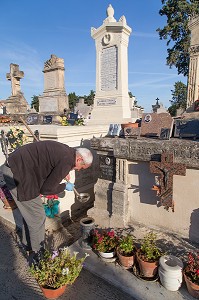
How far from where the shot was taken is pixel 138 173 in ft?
12.1

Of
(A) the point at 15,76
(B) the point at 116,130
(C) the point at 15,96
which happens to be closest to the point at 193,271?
(B) the point at 116,130

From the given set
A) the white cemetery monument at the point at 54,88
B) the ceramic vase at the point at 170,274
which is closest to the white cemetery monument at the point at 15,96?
the white cemetery monument at the point at 54,88

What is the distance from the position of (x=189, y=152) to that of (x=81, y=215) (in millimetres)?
3038

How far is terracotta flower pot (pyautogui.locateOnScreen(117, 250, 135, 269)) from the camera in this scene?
9.31 feet

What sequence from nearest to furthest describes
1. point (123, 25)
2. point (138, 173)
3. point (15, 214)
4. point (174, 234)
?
point (174, 234)
point (138, 173)
point (15, 214)
point (123, 25)

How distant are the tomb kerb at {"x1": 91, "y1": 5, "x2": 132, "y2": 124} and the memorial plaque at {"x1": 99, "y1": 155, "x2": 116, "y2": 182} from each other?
2.63m

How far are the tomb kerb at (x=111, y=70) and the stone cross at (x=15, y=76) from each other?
12.2 m

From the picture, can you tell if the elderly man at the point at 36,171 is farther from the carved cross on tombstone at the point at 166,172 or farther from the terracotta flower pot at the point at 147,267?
the terracotta flower pot at the point at 147,267

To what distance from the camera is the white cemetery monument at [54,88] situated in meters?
13.6

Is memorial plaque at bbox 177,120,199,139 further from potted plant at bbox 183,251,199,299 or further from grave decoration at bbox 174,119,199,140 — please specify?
potted plant at bbox 183,251,199,299

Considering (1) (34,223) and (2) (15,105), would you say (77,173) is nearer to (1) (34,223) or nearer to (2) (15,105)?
(1) (34,223)

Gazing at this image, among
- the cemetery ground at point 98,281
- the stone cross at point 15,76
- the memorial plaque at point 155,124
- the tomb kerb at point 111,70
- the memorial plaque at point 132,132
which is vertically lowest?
the cemetery ground at point 98,281

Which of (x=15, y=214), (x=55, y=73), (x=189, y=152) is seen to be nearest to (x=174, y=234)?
(x=189, y=152)

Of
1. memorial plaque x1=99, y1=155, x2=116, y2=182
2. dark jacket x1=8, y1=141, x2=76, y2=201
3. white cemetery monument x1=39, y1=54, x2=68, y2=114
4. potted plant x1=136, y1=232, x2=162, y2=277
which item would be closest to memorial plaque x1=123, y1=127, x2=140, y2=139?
memorial plaque x1=99, y1=155, x2=116, y2=182
